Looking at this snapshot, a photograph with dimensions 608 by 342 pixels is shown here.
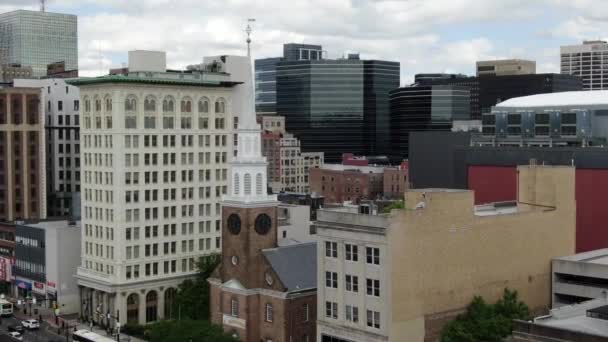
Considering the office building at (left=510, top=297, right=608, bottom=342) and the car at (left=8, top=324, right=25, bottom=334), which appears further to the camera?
the car at (left=8, top=324, right=25, bottom=334)

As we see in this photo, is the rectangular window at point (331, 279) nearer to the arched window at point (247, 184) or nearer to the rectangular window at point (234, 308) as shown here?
the rectangular window at point (234, 308)

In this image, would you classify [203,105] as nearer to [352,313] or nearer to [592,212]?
[352,313]

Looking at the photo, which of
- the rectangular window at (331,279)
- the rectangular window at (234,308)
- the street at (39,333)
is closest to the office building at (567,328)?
the rectangular window at (331,279)

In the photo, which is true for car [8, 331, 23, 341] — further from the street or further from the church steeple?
the church steeple

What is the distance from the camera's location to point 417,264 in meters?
→ 83.5

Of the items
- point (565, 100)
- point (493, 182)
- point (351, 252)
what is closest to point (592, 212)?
point (493, 182)

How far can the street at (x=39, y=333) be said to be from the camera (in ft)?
373

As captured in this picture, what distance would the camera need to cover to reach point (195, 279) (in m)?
128

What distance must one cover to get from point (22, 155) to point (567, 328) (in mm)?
121597

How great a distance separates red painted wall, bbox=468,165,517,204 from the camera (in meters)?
125

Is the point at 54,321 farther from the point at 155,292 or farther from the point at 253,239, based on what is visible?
the point at 253,239

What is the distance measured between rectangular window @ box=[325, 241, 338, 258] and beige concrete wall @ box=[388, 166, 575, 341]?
7.76 metres

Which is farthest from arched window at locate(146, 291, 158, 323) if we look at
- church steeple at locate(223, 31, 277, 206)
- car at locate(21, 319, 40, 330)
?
church steeple at locate(223, 31, 277, 206)

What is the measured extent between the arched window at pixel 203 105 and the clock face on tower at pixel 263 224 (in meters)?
31.8
